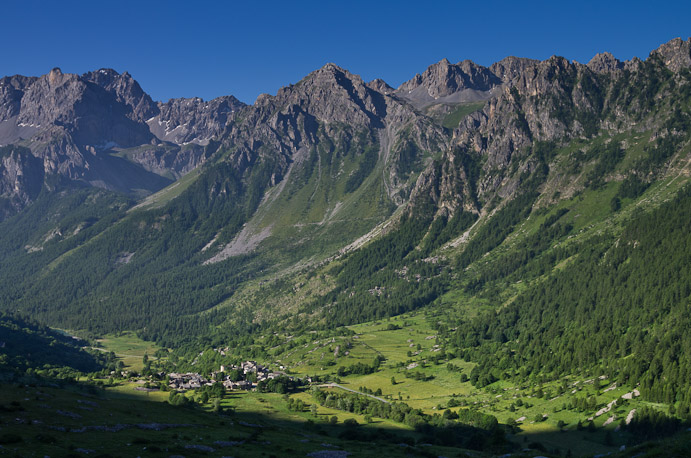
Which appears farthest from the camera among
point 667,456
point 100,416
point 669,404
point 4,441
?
point 669,404

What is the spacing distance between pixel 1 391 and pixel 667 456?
9976 centimetres

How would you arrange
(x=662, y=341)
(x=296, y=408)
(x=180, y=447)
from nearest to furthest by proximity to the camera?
1. (x=180, y=447)
2. (x=296, y=408)
3. (x=662, y=341)

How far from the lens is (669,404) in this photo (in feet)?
420

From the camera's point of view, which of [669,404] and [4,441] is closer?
[4,441]

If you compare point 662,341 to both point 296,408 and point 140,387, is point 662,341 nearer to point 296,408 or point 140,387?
point 296,408

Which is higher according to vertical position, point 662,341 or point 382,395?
point 662,341

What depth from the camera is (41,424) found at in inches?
3130

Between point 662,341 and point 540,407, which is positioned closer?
point 540,407

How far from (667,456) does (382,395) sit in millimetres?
133432

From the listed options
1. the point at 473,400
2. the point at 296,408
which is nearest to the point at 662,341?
the point at 473,400

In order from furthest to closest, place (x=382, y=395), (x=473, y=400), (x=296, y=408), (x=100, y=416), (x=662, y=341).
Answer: (x=382, y=395), (x=473, y=400), (x=662, y=341), (x=296, y=408), (x=100, y=416)

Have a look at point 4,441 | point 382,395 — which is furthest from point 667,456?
point 382,395

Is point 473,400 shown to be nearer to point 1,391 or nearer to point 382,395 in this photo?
point 382,395

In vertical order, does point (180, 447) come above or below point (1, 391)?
below
